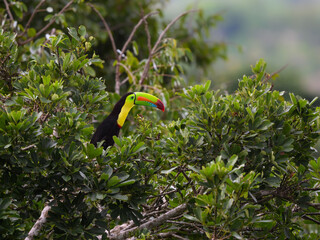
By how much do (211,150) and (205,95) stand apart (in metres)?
0.36

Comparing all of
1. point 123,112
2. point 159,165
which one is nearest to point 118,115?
point 123,112

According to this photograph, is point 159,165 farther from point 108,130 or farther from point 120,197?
point 108,130

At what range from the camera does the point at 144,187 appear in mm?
2900

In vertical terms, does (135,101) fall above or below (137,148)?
below

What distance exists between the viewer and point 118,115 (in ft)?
15.0

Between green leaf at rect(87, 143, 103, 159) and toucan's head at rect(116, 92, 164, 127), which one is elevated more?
green leaf at rect(87, 143, 103, 159)

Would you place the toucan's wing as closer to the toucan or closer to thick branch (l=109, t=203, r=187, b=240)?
the toucan

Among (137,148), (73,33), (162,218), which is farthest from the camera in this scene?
(73,33)

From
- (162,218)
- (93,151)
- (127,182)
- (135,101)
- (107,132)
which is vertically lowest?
(107,132)

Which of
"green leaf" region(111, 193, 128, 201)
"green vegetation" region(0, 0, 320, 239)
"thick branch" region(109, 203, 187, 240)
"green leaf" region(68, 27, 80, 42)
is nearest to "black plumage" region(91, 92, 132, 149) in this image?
"green vegetation" region(0, 0, 320, 239)

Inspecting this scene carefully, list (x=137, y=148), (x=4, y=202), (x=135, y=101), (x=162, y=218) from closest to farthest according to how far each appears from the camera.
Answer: (x=4, y=202)
(x=137, y=148)
(x=162, y=218)
(x=135, y=101)

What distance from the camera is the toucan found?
14.4 ft

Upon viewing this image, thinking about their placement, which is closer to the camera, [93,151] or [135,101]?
[93,151]

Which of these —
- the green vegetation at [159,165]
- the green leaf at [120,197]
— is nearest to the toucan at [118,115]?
the green vegetation at [159,165]
